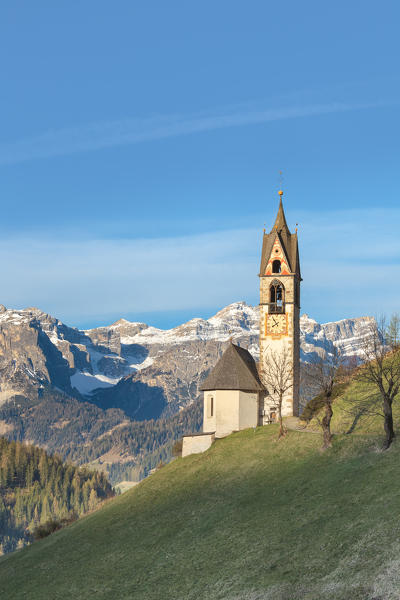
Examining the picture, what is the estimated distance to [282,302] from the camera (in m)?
113

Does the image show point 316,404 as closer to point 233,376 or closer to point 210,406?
point 233,376

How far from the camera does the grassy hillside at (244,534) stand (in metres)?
48.6

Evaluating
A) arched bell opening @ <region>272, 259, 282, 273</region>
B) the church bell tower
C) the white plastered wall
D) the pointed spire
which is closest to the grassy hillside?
the white plastered wall

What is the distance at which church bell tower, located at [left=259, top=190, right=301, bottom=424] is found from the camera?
111125mm

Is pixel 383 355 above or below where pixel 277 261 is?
below

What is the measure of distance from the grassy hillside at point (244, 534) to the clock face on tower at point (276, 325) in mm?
19616

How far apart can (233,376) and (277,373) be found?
22.2ft

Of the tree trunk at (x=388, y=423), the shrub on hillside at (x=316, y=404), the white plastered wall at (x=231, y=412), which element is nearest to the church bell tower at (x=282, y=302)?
the white plastered wall at (x=231, y=412)

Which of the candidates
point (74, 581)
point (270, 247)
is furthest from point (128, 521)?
point (270, 247)

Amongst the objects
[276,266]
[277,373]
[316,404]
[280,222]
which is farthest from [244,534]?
[280,222]

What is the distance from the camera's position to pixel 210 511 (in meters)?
73.7

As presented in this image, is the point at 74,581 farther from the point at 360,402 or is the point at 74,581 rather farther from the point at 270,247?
the point at 270,247

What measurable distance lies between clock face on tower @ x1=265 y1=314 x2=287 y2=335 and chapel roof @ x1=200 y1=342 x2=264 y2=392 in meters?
6.30

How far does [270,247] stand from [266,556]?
216ft
